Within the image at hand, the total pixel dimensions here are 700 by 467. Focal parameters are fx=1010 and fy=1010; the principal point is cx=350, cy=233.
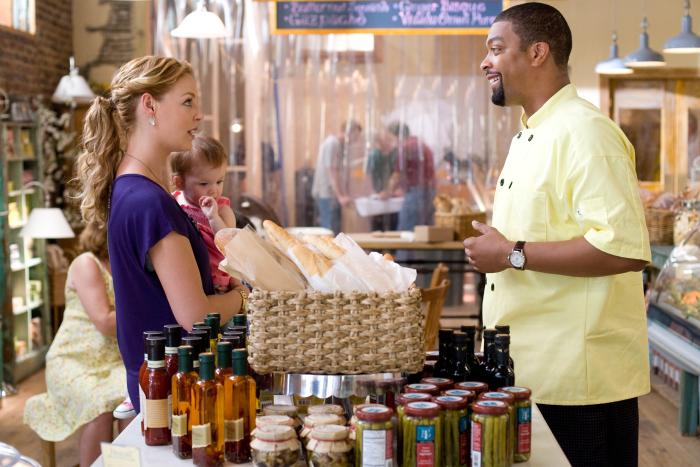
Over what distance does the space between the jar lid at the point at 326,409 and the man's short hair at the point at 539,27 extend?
126cm

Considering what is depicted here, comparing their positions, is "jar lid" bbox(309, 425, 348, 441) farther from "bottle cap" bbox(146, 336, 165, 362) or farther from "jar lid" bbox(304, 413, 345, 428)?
"bottle cap" bbox(146, 336, 165, 362)

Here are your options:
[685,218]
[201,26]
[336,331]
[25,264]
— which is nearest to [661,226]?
[685,218]

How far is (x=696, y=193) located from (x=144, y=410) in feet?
18.6

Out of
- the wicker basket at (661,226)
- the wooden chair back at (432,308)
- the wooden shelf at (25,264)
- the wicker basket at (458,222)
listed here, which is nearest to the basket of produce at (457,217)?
the wicker basket at (458,222)

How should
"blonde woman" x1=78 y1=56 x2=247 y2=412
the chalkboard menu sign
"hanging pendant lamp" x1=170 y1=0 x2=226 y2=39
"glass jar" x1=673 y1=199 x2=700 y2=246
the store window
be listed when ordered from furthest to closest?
→ 1. the store window
2. the chalkboard menu sign
3. "glass jar" x1=673 y1=199 x2=700 y2=246
4. "hanging pendant lamp" x1=170 y1=0 x2=226 y2=39
5. "blonde woman" x1=78 y1=56 x2=247 y2=412

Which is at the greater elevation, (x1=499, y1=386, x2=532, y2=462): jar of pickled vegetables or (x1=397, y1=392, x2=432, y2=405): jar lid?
(x1=397, y1=392, x2=432, y2=405): jar lid

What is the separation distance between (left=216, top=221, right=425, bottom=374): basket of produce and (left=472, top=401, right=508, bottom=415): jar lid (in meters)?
0.21

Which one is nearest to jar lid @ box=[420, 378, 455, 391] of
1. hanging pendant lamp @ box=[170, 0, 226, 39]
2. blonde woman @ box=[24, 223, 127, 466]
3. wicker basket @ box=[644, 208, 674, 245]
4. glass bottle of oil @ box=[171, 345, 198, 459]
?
glass bottle of oil @ box=[171, 345, 198, 459]

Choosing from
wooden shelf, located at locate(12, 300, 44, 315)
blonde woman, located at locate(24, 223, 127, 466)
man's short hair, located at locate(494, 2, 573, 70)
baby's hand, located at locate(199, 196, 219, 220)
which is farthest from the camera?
wooden shelf, located at locate(12, 300, 44, 315)

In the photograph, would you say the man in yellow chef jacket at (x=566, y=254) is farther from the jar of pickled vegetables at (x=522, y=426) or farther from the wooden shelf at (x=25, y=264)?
the wooden shelf at (x=25, y=264)

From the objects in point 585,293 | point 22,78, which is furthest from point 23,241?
point 585,293

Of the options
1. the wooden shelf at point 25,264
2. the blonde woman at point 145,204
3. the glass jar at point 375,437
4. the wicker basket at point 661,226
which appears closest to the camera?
the glass jar at point 375,437

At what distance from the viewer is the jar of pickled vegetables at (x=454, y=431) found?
1.96 m

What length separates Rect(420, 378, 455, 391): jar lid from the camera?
6.97 feet
